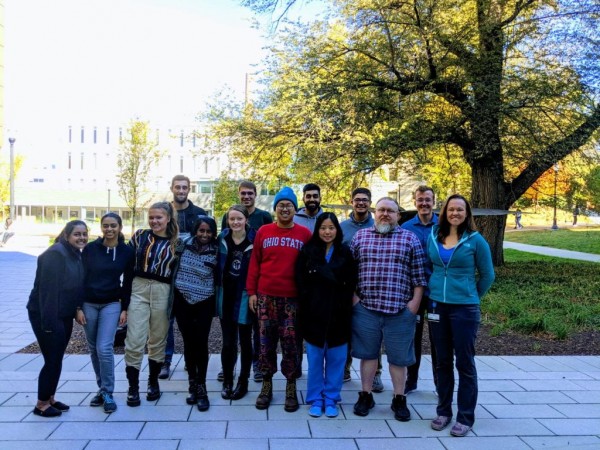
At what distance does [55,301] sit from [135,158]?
2506 centimetres

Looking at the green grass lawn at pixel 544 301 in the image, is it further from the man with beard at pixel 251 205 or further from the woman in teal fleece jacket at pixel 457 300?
the man with beard at pixel 251 205

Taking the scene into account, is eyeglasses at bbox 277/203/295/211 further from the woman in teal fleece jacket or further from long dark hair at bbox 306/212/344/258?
the woman in teal fleece jacket

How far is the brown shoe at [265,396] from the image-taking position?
4.35 metres

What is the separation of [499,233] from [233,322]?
11093 mm

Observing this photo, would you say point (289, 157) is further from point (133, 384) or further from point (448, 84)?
point (133, 384)

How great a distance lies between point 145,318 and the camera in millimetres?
4379

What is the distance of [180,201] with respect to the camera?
5.48m

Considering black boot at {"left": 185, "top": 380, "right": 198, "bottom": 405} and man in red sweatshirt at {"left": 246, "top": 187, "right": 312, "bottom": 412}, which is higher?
man in red sweatshirt at {"left": 246, "top": 187, "right": 312, "bottom": 412}

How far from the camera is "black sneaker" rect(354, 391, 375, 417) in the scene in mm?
4230

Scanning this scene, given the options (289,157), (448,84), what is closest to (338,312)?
(448,84)

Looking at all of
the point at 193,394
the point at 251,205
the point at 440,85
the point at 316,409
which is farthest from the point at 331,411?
the point at 440,85

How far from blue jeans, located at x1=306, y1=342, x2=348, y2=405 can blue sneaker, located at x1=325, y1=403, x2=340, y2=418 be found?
0.03 m

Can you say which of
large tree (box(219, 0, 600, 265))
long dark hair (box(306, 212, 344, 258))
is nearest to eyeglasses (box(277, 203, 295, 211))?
long dark hair (box(306, 212, 344, 258))

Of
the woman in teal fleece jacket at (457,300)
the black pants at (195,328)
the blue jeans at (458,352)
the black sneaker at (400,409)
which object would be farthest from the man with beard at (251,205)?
the black sneaker at (400,409)
